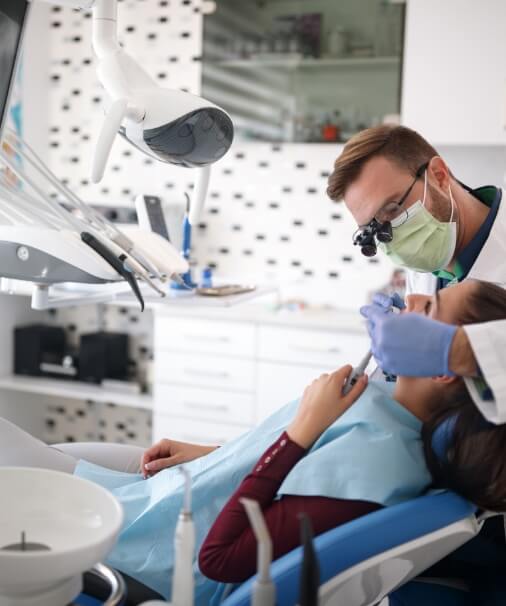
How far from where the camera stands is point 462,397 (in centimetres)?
130

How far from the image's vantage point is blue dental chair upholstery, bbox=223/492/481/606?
1.12 m

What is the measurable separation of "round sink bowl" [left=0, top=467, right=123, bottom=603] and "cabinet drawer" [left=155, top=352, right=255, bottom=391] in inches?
88.1

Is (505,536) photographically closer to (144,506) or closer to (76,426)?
(144,506)

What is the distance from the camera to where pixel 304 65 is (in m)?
3.46

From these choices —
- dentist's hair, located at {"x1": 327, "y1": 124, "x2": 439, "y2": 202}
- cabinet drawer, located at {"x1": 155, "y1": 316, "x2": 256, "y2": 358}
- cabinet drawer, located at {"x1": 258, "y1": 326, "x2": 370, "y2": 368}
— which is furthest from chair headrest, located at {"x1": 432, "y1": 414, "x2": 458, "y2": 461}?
cabinet drawer, located at {"x1": 155, "y1": 316, "x2": 256, "y2": 358}

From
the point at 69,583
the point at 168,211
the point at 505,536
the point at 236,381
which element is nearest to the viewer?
the point at 69,583

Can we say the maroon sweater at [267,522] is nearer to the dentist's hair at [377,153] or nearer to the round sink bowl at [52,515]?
the round sink bowl at [52,515]

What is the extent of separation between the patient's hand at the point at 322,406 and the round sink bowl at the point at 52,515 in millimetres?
358

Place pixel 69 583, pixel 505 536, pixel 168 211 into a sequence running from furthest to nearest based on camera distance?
pixel 168 211, pixel 505 536, pixel 69 583

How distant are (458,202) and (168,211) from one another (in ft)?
6.94

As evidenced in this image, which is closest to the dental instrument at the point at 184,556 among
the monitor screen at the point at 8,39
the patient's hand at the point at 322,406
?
the patient's hand at the point at 322,406

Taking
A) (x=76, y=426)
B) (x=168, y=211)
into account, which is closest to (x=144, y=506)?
(x=168, y=211)

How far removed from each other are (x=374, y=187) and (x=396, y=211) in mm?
89

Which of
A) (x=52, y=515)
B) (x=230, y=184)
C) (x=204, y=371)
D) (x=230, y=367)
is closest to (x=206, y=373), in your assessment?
(x=204, y=371)
